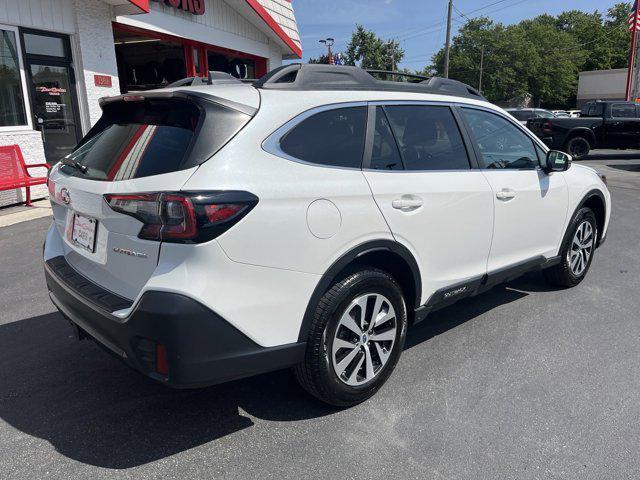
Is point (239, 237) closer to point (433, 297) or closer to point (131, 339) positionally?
point (131, 339)

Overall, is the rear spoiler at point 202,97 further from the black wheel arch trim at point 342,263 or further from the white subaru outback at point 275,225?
the black wheel arch trim at point 342,263

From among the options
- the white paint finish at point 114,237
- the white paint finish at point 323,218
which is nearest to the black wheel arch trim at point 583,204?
the white paint finish at point 323,218

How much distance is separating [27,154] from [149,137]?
765cm

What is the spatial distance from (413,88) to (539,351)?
6.62 feet

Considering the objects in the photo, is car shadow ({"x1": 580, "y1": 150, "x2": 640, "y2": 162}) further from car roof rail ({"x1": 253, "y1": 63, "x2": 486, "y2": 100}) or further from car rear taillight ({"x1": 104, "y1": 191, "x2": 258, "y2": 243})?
car rear taillight ({"x1": 104, "y1": 191, "x2": 258, "y2": 243})

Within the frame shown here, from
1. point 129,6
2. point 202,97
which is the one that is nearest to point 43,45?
point 129,6

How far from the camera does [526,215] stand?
3.91 m

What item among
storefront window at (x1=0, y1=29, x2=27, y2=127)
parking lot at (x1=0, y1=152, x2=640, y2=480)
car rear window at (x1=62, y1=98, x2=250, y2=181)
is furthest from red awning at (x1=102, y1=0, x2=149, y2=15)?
car rear window at (x1=62, y1=98, x2=250, y2=181)

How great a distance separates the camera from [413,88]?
3342 mm

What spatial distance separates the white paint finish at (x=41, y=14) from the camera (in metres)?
8.20

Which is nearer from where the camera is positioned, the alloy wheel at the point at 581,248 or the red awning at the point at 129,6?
the alloy wheel at the point at 581,248

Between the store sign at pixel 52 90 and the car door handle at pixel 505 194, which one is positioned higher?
the store sign at pixel 52 90

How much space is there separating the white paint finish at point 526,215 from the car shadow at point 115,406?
1.81 metres

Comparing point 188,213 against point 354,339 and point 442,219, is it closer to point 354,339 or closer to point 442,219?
point 354,339
